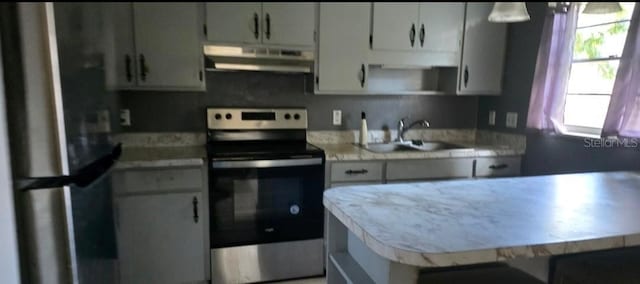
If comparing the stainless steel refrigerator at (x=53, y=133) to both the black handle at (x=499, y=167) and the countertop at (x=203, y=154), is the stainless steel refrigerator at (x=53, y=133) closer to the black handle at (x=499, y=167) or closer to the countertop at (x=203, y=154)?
the countertop at (x=203, y=154)

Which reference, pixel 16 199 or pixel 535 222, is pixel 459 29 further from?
pixel 16 199

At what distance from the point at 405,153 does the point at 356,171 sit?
336 mm

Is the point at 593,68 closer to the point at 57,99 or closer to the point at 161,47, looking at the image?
the point at 161,47

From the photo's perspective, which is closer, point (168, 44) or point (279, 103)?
point (168, 44)

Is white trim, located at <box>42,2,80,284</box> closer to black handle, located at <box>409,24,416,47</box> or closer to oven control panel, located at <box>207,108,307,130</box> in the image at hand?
oven control panel, located at <box>207,108,307,130</box>

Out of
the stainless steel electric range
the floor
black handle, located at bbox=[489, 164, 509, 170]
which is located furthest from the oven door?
black handle, located at bbox=[489, 164, 509, 170]

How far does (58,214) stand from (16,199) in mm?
103

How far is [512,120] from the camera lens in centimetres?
278

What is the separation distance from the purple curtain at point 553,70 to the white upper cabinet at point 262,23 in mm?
1426

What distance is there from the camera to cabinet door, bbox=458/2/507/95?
8.82ft

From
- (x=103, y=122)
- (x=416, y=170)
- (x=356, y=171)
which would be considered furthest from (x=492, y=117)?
(x=103, y=122)

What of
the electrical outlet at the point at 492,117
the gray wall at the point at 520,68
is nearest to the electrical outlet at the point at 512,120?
the gray wall at the point at 520,68

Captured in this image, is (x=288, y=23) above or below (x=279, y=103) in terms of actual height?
above

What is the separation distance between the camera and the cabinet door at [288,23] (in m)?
2.32
